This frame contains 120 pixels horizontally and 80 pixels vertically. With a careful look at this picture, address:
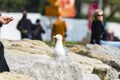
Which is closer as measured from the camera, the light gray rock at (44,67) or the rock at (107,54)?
the light gray rock at (44,67)

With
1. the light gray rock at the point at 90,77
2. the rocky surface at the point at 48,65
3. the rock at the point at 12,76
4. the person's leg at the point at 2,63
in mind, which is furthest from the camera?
the light gray rock at the point at 90,77

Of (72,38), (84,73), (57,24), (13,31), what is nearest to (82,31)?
(72,38)

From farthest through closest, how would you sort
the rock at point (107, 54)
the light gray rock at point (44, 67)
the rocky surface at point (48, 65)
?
1. the rock at point (107, 54)
2. the rocky surface at point (48, 65)
3. the light gray rock at point (44, 67)

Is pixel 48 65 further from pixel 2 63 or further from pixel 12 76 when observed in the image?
pixel 12 76

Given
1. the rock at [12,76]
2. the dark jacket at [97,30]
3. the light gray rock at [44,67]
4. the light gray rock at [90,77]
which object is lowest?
the dark jacket at [97,30]

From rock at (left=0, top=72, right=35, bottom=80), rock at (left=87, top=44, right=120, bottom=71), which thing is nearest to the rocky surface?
rock at (left=87, top=44, right=120, bottom=71)

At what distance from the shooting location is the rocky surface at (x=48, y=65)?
1172cm

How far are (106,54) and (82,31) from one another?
3430 cm

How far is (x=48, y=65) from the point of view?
39.0ft

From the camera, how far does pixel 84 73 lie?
1303 centimetres

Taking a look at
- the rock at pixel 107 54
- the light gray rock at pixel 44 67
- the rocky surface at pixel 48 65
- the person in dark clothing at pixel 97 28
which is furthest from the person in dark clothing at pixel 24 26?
the light gray rock at pixel 44 67

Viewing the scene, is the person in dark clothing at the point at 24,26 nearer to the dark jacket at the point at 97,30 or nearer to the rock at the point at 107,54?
the dark jacket at the point at 97,30

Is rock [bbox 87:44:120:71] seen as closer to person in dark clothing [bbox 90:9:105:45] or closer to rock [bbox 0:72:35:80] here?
person in dark clothing [bbox 90:9:105:45]

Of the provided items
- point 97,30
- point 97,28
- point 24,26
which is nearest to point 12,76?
point 97,28
